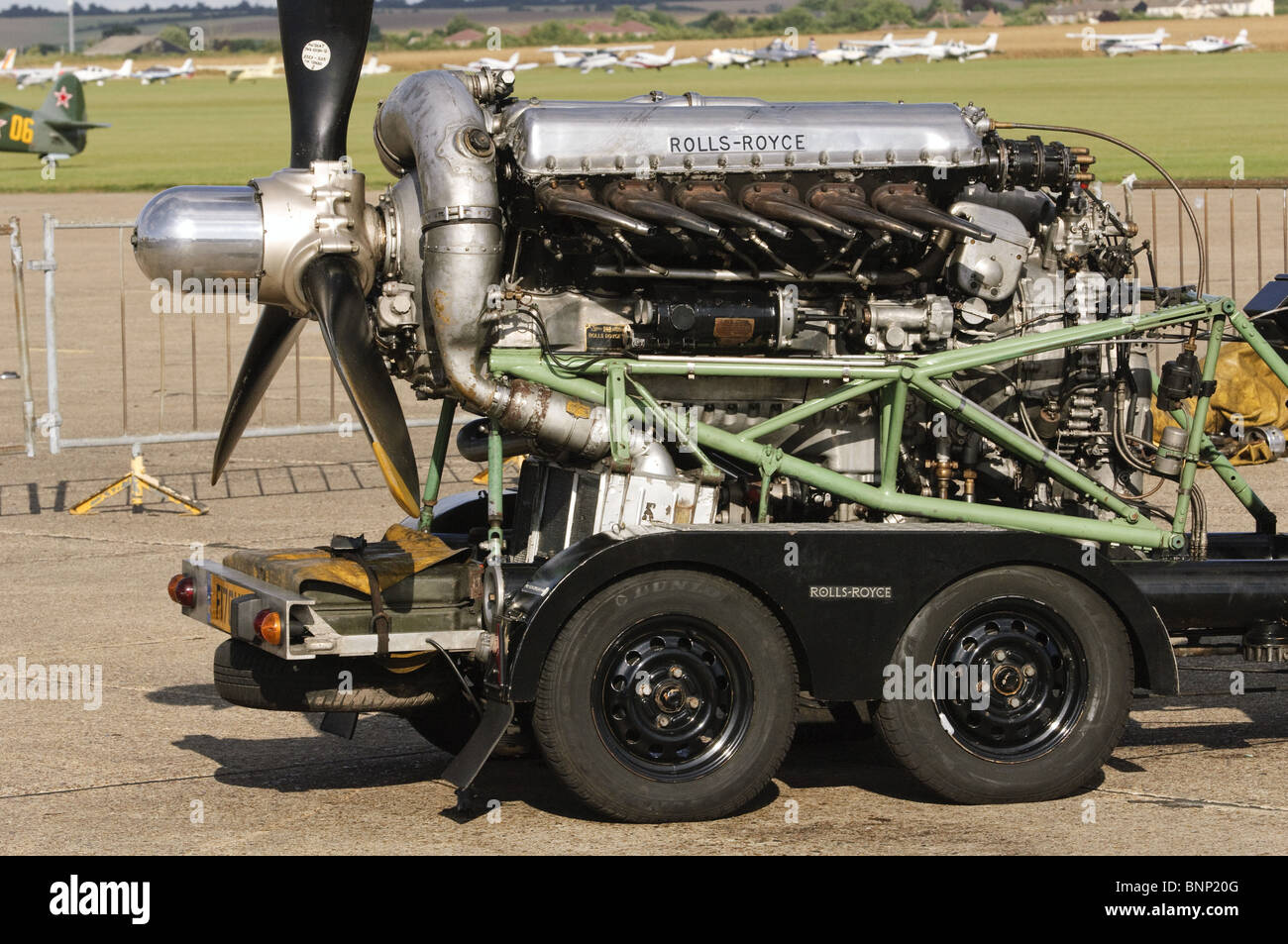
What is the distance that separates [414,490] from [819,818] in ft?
5.44

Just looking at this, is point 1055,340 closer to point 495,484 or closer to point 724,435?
point 724,435

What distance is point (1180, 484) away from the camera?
6.33 meters

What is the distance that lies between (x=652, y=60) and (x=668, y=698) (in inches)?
3995

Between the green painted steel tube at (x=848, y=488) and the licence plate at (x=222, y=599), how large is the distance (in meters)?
1.13

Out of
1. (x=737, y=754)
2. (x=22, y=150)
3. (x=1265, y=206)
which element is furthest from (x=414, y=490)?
(x=22, y=150)

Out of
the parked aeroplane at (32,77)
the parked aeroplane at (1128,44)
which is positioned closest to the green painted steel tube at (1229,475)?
the parked aeroplane at (1128,44)

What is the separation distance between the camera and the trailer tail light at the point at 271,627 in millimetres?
5555

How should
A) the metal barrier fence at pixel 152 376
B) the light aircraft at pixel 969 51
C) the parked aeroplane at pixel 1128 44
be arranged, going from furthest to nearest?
1. the parked aeroplane at pixel 1128 44
2. the light aircraft at pixel 969 51
3. the metal barrier fence at pixel 152 376

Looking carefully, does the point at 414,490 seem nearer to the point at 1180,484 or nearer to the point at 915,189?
the point at 915,189

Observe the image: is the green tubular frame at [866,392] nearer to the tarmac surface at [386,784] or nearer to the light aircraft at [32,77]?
the tarmac surface at [386,784]

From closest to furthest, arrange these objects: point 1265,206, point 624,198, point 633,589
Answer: point 633,589, point 624,198, point 1265,206

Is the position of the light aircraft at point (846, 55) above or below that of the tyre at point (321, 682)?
above

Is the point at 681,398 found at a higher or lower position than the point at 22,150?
lower

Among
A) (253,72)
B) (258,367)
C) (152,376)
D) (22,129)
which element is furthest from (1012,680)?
(253,72)
